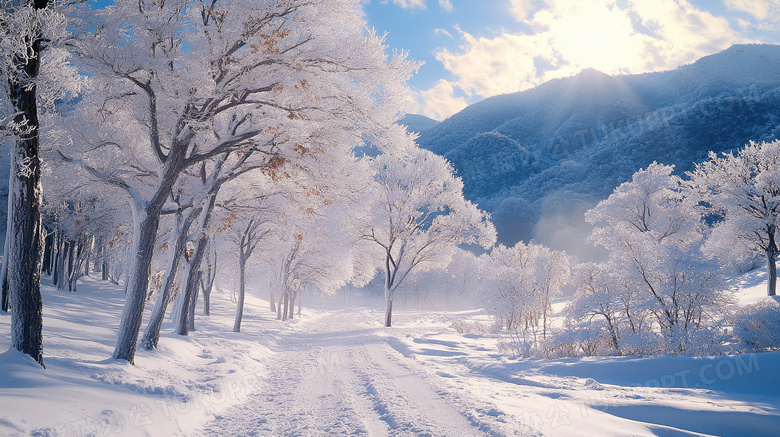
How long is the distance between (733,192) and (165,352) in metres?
29.4

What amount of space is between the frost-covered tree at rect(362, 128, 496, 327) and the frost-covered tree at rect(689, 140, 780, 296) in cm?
1364

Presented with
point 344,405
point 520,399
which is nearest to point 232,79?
point 344,405

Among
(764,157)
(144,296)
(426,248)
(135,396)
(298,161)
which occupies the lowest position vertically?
(135,396)

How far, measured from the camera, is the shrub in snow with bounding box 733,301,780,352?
8.38m

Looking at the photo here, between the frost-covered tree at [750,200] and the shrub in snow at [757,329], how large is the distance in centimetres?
1231

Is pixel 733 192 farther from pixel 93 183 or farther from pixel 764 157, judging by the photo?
pixel 93 183

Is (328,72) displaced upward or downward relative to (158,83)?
upward

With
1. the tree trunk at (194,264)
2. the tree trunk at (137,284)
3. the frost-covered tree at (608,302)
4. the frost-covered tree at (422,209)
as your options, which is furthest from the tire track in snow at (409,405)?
the frost-covered tree at (422,209)

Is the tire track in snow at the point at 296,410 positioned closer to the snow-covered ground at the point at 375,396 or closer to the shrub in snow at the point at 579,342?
the snow-covered ground at the point at 375,396

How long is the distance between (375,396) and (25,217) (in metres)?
6.27

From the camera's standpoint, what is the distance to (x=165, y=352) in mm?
8539

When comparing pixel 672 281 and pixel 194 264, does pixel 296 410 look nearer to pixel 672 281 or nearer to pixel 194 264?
pixel 194 264

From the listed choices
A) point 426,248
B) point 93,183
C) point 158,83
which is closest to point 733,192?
point 426,248

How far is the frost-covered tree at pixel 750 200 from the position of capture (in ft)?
63.8
